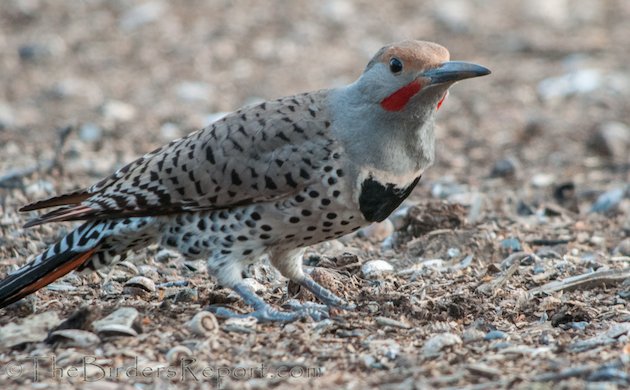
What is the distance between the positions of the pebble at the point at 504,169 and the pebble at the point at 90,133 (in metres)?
3.48

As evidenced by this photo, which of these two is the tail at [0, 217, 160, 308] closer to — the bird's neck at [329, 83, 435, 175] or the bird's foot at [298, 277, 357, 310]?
the bird's foot at [298, 277, 357, 310]

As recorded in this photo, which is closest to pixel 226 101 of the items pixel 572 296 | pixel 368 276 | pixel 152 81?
pixel 152 81

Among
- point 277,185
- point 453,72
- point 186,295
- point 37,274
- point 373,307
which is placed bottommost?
point 373,307

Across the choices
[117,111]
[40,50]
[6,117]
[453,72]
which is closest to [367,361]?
[453,72]

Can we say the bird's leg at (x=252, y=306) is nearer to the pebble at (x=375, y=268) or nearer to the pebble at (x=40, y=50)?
the pebble at (x=375, y=268)

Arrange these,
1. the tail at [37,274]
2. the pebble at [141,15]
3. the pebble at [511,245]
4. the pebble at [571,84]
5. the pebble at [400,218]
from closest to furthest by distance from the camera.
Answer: the tail at [37,274] → the pebble at [511,245] → the pebble at [400,218] → the pebble at [571,84] → the pebble at [141,15]

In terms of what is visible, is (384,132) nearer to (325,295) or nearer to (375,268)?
(325,295)

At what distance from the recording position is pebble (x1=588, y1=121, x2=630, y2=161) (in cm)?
947

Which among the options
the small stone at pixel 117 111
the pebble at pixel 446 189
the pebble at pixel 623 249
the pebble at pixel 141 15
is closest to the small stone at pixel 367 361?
the pebble at pixel 623 249

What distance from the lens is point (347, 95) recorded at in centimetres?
559

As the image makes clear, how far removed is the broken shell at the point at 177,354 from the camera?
472cm

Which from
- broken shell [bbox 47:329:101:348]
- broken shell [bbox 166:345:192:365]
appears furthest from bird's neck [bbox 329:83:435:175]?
broken shell [bbox 47:329:101:348]

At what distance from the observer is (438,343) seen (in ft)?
16.1

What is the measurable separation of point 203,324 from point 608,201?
4049 millimetres
